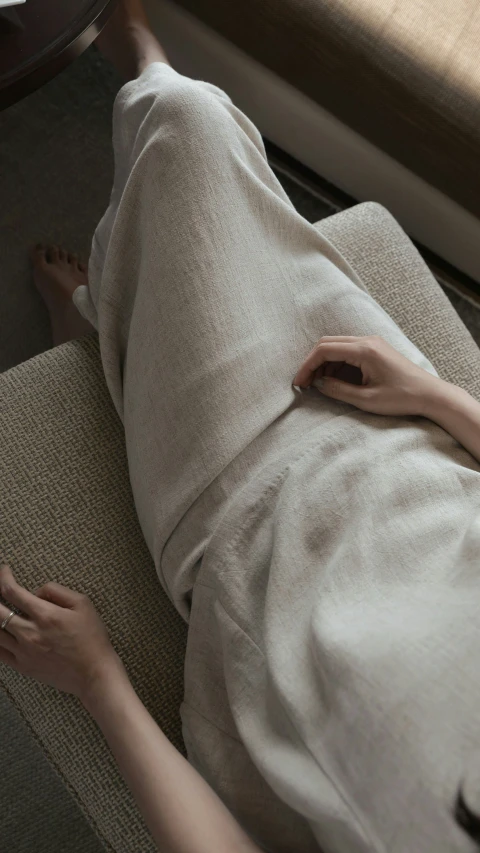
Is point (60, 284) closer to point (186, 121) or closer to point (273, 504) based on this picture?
point (186, 121)

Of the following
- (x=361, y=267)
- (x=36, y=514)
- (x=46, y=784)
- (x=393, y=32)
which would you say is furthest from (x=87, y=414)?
(x=393, y=32)

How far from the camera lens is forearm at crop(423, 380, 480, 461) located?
2.83 feet

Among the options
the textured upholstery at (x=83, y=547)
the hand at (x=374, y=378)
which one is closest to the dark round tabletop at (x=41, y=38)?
the textured upholstery at (x=83, y=547)

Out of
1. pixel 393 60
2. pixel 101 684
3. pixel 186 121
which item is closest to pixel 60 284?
pixel 186 121

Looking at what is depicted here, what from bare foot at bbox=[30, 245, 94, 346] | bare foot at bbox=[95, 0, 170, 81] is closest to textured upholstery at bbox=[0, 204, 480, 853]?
bare foot at bbox=[30, 245, 94, 346]

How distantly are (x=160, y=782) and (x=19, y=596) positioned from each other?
247 mm

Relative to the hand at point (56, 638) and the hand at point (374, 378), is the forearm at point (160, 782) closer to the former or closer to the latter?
the hand at point (56, 638)

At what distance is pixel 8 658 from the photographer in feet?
2.84

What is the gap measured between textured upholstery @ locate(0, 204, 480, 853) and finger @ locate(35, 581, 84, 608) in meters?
0.02

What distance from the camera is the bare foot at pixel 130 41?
112 centimetres

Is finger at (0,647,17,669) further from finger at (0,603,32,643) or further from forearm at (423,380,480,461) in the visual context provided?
forearm at (423,380,480,461)

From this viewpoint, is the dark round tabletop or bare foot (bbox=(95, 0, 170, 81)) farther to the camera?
bare foot (bbox=(95, 0, 170, 81))

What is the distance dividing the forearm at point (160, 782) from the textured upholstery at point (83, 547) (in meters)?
0.06

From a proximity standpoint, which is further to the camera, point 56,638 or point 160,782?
point 56,638
